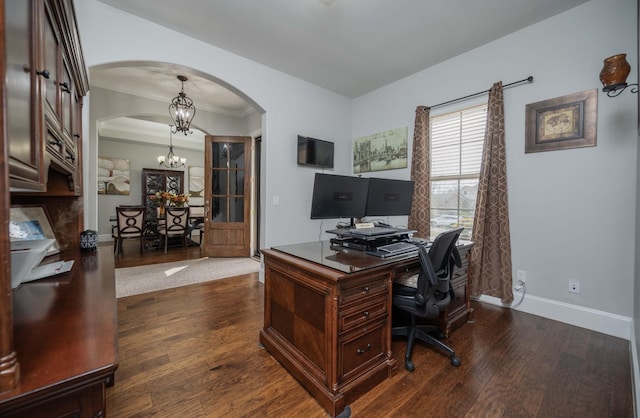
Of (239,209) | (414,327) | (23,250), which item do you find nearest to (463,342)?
(414,327)

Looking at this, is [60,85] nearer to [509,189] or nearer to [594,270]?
[509,189]

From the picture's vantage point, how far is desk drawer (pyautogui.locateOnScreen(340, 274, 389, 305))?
4.71ft

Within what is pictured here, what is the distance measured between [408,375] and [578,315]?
1878 mm

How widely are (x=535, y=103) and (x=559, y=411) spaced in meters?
2.59

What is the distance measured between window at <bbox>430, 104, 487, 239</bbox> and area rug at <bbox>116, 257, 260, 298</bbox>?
9.65 ft

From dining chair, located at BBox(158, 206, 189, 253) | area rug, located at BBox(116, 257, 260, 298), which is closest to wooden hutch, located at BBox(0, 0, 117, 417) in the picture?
→ area rug, located at BBox(116, 257, 260, 298)

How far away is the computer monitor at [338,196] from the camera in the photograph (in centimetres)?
202

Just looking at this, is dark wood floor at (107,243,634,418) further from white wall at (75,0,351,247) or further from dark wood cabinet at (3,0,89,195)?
white wall at (75,0,351,247)

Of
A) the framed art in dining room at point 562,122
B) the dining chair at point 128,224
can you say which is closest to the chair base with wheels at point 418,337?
the framed art in dining room at point 562,122

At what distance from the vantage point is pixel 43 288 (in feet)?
3.64

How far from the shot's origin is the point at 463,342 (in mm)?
2094

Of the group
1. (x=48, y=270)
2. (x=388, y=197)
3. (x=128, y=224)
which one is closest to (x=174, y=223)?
(x=128, y=224)

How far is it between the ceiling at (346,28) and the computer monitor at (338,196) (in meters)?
1.60

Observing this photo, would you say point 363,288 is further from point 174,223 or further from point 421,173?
point 174,223
